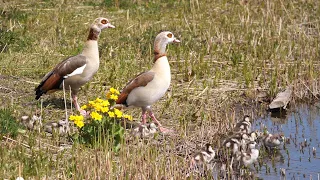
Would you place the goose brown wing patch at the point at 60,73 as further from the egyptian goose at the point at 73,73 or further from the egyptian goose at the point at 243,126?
the egyptian goose at the point at 243,126

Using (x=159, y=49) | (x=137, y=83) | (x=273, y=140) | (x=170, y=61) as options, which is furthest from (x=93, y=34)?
(x=273, y=140)

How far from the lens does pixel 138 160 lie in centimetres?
763

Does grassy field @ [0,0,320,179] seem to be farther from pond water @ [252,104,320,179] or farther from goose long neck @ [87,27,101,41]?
goose long neck @ [87,27,101,41]

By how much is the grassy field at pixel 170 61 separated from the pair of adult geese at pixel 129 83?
350 mm

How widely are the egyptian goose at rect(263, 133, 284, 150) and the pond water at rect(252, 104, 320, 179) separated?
0.12 m

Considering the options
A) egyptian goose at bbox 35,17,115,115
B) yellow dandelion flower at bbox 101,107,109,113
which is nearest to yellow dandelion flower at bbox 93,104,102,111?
yellow dandelion flower at bbox 101,107,109,113

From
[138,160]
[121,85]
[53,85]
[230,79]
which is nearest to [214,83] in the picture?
[230,79]

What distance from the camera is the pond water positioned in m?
8.28

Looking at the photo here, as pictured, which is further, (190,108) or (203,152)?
(190,108)

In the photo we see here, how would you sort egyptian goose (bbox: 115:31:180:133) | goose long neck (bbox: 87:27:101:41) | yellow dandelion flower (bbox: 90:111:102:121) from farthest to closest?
goose long neck (bbox: 87:27:101:41), egyptian goose (bbox: 115:31:180:133), yellow dandelion flower (bbox: 90:111:102:121)

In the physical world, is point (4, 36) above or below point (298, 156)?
above

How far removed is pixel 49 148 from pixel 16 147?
0.50 meters

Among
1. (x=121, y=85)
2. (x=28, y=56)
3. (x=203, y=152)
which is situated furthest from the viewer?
(x=28, y=56)

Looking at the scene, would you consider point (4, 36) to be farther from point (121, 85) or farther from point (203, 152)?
point (203, 152)
